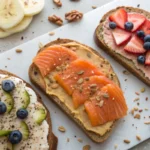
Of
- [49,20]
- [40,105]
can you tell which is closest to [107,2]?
[49,20]

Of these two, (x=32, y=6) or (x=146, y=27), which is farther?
(x=32, y=6)

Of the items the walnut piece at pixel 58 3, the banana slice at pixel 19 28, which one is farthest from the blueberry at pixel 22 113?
the walnut piece at pixel 58 3

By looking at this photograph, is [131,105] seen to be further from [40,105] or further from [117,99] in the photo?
[40,105]

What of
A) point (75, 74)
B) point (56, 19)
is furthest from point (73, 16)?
point (75, 74)

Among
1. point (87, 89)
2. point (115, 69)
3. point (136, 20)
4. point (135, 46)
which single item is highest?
point (136, 20)

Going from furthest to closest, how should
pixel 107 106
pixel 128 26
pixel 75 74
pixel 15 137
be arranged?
pixel 128 26
pixel 75 74
pixel 107 106
pixel 15 137

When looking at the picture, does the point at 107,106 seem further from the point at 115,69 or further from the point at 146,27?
the point at 146,27

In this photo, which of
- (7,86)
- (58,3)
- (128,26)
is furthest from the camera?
(58,3)

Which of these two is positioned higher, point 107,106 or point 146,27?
point 146,27
